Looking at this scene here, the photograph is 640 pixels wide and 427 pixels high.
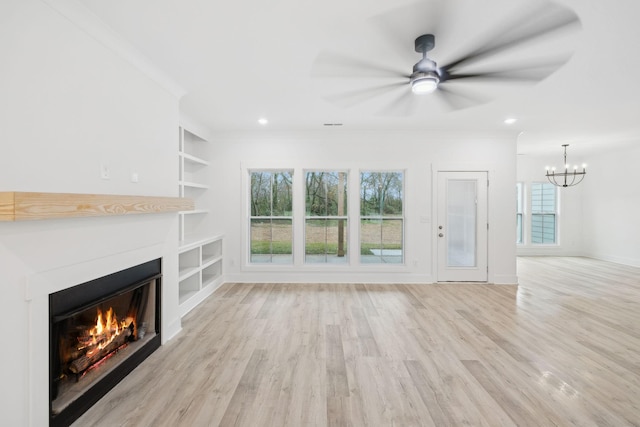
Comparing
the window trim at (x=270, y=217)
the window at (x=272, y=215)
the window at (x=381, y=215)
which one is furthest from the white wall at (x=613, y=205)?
the window at (x=272, y=215)

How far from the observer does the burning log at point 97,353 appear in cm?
195

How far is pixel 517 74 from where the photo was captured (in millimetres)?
2330

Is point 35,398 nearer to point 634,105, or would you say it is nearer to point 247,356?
point 247,356

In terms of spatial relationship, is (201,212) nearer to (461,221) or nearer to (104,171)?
(104,171)

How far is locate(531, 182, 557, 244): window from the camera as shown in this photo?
7949 mm

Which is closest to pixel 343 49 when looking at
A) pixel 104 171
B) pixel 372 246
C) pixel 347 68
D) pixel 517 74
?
pixel 347 68

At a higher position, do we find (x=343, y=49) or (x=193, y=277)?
(x=343, y=49)

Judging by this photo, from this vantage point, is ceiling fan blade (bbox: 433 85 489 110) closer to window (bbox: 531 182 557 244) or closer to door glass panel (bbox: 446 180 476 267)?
door glass panel (bbox: 446 180 476 267)

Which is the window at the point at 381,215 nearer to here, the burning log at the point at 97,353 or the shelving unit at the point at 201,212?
the shelving unit at the point at 201,212

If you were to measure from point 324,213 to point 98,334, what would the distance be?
3629 mm

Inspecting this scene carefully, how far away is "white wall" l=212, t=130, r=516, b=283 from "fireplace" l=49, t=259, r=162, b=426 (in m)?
2.42

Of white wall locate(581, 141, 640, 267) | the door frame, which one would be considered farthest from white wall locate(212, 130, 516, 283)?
white wall locate(581, 141, 640, 267)

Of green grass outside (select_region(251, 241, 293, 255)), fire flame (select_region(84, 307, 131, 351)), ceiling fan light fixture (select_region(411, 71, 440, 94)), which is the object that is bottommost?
fire flame (select_region(84, 307, 131, 351))

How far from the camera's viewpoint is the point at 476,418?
6.01ft
